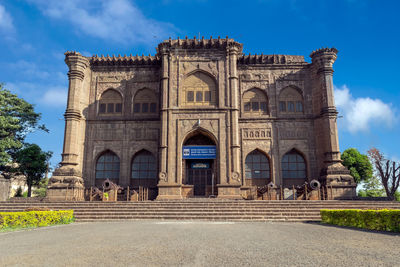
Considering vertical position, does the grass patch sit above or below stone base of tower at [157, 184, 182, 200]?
below

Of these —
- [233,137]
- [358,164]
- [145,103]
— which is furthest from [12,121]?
[358,164]

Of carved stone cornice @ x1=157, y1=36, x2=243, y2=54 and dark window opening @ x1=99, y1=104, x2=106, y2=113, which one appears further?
dark window opening @ x1=99, y1=104, x2=106, y2=113

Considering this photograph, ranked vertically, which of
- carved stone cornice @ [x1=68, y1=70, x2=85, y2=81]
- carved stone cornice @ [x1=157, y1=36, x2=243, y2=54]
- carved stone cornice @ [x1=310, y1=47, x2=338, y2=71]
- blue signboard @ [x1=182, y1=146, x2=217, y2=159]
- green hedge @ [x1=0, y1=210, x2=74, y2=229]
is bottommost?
green hedge @ [x1=0, y1=210, x2=74, y2=229]

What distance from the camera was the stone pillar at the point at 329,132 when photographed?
2259 cm

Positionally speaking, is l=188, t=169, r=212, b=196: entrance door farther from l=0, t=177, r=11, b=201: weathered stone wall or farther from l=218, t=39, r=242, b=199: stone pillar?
l=0, t=177, r=11, b=201: weathered stone wall

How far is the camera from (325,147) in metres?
24.4

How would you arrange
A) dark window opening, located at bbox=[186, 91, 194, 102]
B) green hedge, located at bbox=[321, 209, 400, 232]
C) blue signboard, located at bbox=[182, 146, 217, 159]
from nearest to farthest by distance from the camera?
green hedge, located at bbox=[321, 209, 400, 232] < blue signboard, located at bbox=[182, 146, 217, 159] < dark window opening, located at bbox=[186, 91, 194, 102]

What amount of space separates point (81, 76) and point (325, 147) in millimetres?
21276

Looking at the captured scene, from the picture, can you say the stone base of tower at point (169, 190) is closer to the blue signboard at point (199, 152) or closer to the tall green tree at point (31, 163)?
the blue signboard at point (199, 152)

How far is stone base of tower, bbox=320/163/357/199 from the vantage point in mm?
22422

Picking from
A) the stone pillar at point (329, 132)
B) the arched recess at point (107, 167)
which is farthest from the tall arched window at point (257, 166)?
the arched recess at point (107, 167)

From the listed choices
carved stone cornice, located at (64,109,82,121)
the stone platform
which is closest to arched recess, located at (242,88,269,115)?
the stone platform

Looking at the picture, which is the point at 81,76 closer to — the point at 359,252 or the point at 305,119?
the point at 305,119

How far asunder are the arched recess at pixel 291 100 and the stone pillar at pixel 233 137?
4202mm
